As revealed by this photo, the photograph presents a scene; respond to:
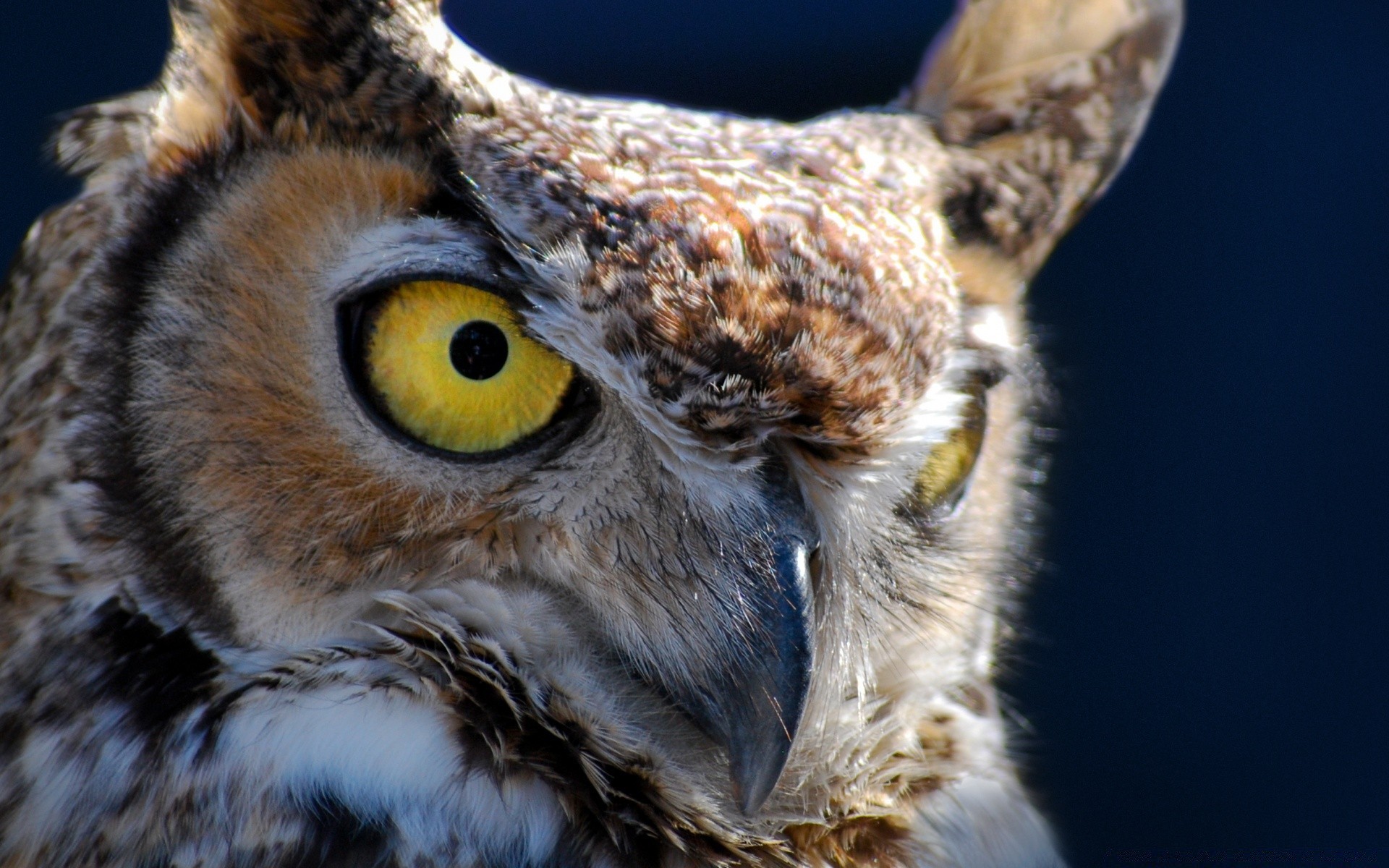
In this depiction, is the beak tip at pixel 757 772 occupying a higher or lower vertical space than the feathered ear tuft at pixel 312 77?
lower

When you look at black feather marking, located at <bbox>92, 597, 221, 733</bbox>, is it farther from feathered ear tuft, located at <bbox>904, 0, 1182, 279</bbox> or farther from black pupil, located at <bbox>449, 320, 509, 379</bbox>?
feathered ear tuft, located at <bbox>904, 0, 1182, 279</bbox>

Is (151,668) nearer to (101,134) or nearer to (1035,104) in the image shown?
(101,134)

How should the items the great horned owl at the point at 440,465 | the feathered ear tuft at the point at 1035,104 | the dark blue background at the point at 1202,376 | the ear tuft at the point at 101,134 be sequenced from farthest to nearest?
the dark blue background at the point at 1202,376 → the feathered ear tuft at the point at 1035,104 → the ear tuft at the point at 101,134 → the great horned owl at the point at 440,465

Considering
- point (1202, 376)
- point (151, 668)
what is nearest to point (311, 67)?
point (151, 668)

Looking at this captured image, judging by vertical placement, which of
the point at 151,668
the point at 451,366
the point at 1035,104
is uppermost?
the point at 1035,104

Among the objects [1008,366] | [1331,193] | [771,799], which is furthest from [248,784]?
[1331,193]

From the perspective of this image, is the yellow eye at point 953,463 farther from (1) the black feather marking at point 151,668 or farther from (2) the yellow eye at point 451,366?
(1) the black feather marking at point 151,668

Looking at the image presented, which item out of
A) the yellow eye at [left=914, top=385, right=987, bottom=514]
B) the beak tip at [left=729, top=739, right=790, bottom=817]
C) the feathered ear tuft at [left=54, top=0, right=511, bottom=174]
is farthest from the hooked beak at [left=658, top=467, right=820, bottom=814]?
the feathered ear tuft at [left=54, top=0, right=511, bottom=174]

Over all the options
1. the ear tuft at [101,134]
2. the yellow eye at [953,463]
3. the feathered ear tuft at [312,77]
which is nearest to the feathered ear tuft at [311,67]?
the feathered ear tuft at [312,77]

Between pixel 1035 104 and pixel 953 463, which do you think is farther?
pixel 1035 104
